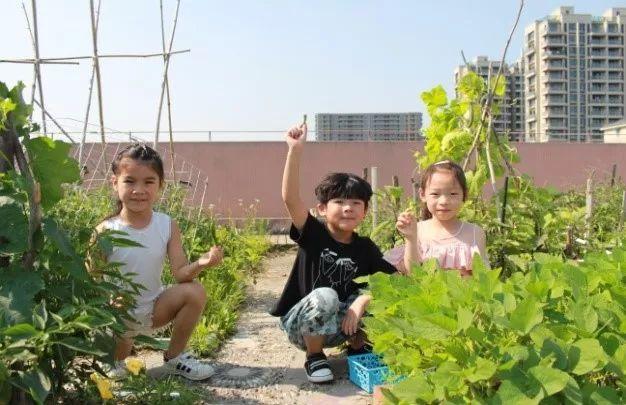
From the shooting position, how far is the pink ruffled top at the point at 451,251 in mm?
2939

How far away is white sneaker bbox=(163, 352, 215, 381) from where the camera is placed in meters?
2.76

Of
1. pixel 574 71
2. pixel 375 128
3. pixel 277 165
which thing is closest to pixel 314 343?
pixel 277 165

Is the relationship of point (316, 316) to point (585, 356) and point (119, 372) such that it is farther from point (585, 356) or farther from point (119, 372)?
point (585, 356)

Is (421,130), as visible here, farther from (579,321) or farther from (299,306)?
(579,321)

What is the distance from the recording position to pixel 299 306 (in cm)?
283

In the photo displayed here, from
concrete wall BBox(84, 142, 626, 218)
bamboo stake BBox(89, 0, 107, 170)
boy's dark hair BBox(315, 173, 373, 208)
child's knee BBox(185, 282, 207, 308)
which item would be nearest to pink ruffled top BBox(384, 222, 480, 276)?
boy's dark hair BBox(315, 173, 373, 208)

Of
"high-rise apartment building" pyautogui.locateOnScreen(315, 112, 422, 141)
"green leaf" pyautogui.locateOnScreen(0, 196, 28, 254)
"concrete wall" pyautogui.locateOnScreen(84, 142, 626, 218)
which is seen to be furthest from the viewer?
"high-rise apartment building" pyautogui.locateOnScreen(315, 112, 422, 141)

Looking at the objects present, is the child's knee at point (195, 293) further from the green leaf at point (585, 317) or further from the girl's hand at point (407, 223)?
the green leaf at point (585, 317)

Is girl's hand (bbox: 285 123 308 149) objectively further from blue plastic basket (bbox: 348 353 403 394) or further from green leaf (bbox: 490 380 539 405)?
green leaf (bbox: 490 380 539 405)

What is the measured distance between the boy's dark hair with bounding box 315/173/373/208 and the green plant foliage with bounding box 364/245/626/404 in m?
1.34

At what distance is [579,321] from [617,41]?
311 feet

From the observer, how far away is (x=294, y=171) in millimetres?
2750

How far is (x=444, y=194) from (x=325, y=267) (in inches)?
25.8

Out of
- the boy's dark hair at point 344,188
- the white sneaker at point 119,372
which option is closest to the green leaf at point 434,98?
the boy's dark hair at point 344,188
